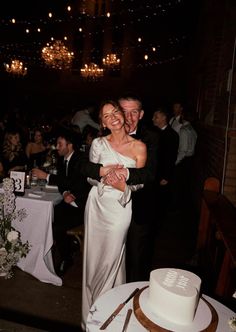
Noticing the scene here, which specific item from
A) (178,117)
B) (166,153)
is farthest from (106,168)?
(178,117)

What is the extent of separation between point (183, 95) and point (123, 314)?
13.6 m

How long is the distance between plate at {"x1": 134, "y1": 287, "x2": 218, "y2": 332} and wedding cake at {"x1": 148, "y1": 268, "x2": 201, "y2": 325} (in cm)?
2

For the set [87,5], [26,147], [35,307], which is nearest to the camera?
[35,307]

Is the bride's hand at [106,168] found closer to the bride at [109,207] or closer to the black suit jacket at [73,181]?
the bride at [109,207]

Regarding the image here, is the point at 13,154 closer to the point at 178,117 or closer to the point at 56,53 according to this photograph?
the point at 178,117

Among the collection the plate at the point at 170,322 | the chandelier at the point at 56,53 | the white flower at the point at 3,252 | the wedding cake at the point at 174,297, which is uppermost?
the chandelier at the point at 56,53

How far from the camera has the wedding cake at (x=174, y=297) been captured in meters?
1.24

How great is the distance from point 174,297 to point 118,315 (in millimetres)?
269

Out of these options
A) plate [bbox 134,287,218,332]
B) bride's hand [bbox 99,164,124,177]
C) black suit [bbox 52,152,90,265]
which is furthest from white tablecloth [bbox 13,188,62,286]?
plate [bbox 134,287,218,332]

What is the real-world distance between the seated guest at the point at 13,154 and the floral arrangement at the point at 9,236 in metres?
1.11

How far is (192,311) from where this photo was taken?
1258mm

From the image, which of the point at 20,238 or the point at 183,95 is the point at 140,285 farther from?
the point at 183,95

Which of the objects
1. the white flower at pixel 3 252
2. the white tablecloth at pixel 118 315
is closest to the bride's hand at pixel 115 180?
the white tablecloth at pixel 118 315

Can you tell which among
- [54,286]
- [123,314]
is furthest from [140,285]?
[54,286]
